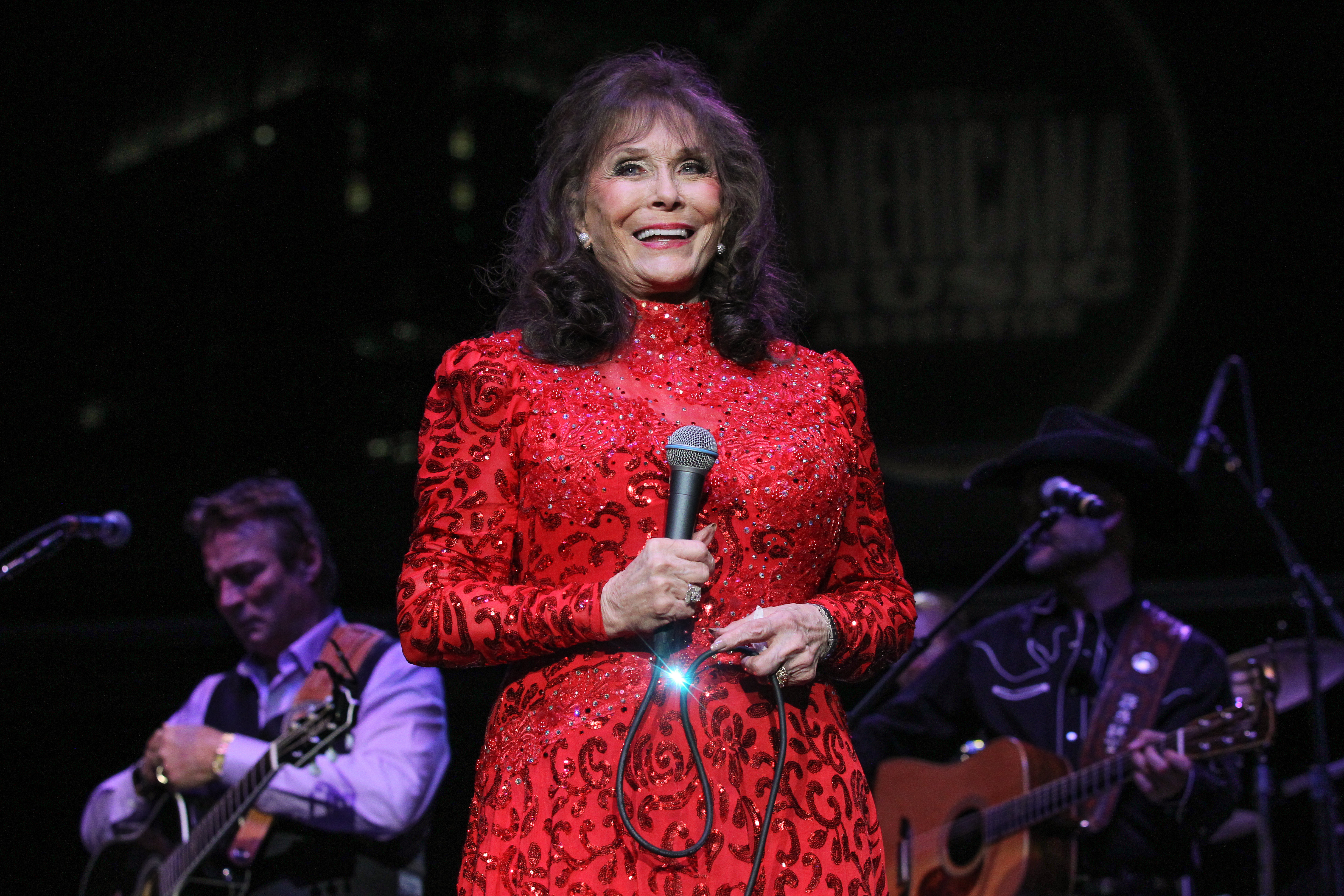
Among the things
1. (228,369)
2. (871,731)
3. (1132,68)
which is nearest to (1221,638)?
(871,731)

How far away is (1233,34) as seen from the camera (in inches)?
171

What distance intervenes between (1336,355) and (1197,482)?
0.90m

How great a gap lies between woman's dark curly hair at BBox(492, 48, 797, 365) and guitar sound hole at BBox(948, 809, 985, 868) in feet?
7.14

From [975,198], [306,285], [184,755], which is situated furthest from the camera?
[975,198]

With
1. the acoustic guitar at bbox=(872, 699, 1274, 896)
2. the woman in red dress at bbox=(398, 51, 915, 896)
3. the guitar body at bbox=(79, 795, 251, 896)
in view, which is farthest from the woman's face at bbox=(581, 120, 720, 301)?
the guitar body at bbox=(79, 795, 251, 896)

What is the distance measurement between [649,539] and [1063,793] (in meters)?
2.32

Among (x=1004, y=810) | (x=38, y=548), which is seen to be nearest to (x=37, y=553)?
(x=38, y=548)

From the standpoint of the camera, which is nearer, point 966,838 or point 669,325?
point 669,325

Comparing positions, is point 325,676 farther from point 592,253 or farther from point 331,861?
point 592,253

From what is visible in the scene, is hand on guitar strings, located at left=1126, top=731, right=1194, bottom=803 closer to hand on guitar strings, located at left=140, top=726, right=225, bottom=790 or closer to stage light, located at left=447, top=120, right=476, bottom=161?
hand on guitar strings, located at left=140, top=726, right=225, bottom=790

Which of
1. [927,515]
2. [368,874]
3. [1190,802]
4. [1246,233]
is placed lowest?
[368,874]

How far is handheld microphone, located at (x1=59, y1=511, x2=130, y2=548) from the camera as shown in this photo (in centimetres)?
272

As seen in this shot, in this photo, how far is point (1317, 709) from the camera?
319cm

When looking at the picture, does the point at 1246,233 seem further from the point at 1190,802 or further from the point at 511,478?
the point at 511,478
